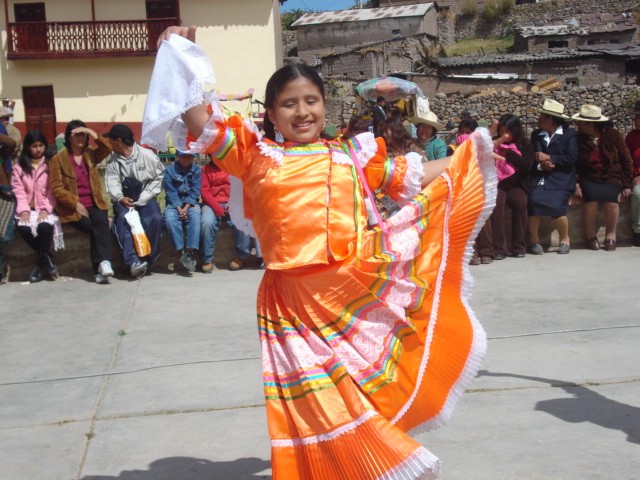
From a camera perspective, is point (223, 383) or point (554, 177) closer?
point (223, 383)

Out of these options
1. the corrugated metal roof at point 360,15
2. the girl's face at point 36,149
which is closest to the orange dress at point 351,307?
the girl's face at point 36,149

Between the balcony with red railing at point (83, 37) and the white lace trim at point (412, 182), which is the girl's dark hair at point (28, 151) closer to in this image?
the white lace trim at point (412, 182)

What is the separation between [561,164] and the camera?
9.12 meters

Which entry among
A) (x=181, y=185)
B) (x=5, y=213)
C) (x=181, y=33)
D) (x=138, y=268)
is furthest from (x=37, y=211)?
(x=181, y=33)

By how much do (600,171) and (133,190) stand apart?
486cm

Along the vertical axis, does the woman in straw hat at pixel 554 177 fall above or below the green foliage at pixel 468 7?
below

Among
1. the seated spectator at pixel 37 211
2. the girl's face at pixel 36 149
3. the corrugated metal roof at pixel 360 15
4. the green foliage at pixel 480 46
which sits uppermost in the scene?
the corrugated metal roof at pixel 360 15

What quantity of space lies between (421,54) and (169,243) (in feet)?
121

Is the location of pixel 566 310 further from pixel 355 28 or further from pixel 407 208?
pixel 355 28

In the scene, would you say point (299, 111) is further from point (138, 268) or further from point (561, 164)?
point (561, 164)

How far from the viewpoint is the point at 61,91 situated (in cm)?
3161


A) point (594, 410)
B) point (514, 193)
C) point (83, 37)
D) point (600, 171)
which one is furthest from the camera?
point (83, 37)

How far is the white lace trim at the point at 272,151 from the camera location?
3268 mm

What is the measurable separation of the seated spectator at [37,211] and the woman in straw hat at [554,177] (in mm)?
4814
